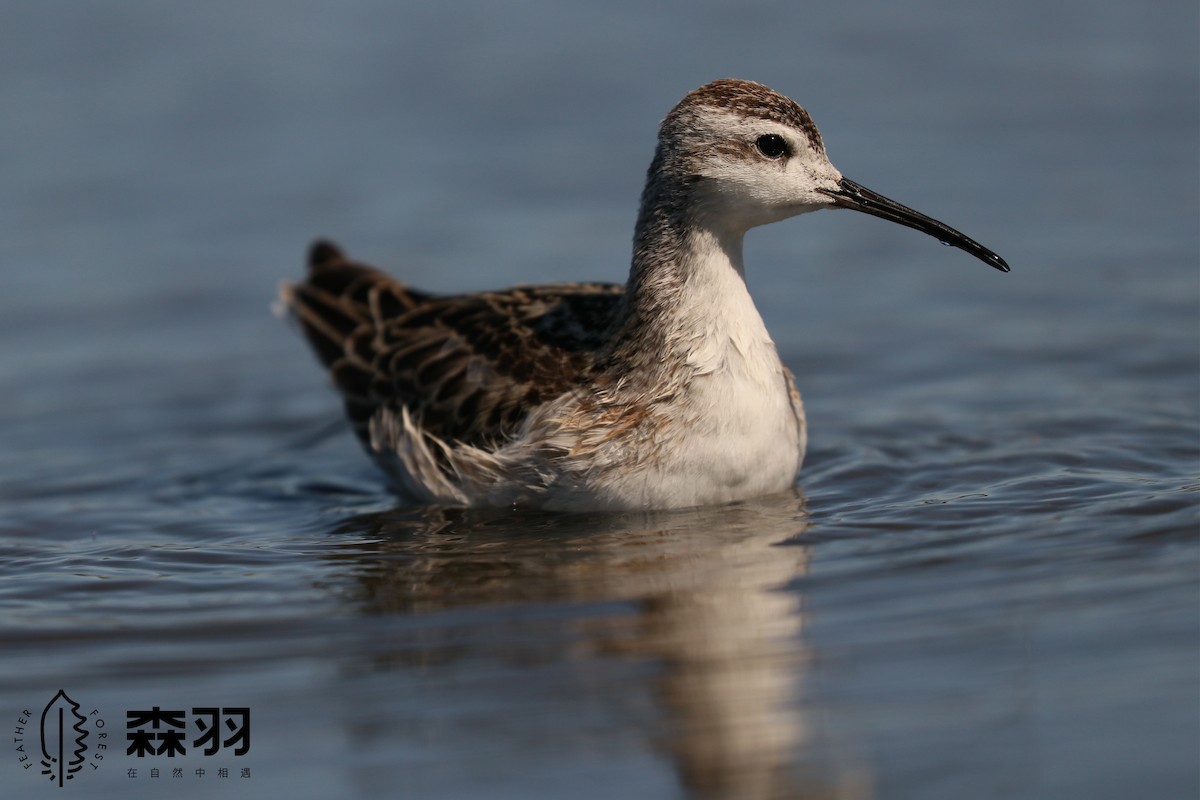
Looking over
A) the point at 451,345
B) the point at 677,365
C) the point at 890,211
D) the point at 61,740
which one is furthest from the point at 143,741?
the point at 890,211

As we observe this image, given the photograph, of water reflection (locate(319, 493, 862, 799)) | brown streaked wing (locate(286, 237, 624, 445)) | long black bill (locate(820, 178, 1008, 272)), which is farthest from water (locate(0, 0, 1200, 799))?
long black bill (locate(820, 178, 1008, 272))

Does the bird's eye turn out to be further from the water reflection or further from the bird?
the water reflection

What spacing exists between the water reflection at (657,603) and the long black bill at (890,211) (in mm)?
1524

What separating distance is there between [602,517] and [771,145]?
2.04 metres

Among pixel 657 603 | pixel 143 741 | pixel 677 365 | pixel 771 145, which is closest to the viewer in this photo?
pixel 143 741

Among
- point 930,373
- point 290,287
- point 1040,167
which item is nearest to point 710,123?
point 930,373

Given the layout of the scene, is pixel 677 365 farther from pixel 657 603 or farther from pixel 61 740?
pixel 61 740

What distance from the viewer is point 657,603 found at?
6945 mm

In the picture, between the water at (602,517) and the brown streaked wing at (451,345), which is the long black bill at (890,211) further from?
the brown streaked wing at (451,345)

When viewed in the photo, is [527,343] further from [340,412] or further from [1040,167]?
[1040,167]

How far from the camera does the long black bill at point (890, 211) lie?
8.21 meters

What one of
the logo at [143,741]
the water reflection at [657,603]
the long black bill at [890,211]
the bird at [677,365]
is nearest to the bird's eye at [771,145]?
the bird at [677,365]

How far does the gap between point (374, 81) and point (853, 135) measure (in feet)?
15.5

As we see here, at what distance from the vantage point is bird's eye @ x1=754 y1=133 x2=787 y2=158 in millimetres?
8109
